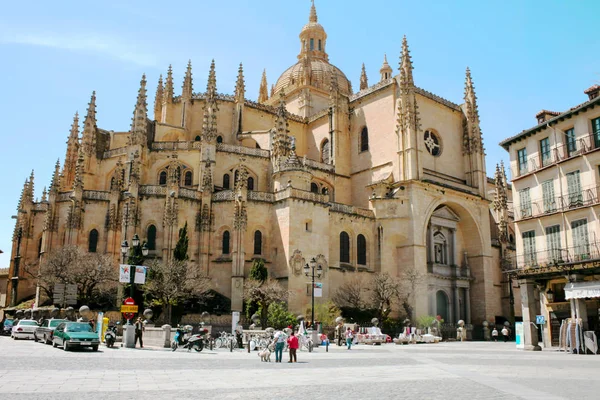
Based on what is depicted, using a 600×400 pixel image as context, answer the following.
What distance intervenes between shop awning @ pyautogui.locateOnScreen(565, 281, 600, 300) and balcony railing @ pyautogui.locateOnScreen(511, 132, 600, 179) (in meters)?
5.89

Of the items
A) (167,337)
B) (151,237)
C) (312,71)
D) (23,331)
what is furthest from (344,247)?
(312,71)

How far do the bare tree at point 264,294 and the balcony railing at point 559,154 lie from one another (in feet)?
49.8

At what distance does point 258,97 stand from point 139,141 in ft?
95.8

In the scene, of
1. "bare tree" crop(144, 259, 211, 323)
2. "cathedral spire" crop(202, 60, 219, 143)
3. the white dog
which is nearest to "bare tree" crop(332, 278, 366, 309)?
"bare tree" crop(144, 259, 211, 323)

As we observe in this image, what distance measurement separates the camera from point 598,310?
24031 mm

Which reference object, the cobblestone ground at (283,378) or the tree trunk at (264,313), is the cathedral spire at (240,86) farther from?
the cobblestone ground at (283,378)

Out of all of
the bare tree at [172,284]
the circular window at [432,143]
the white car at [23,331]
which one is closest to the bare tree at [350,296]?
the bare tree at [172,284]

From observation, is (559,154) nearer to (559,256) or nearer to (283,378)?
(559,256)

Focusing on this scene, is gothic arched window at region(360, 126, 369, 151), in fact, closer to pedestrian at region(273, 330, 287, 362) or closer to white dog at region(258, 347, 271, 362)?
pedestrian at region(273, 330, 287, 362)

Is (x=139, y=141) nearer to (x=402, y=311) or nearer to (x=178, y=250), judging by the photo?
(x=178, y=250)

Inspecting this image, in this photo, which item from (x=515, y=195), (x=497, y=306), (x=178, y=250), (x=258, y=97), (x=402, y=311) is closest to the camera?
(x=515, y=195)

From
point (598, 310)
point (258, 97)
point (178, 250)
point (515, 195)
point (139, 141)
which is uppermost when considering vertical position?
point (258, 97)

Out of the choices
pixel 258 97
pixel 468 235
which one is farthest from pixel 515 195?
pixel 258 97

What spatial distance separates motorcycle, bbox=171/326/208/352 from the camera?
2134 centimetres
